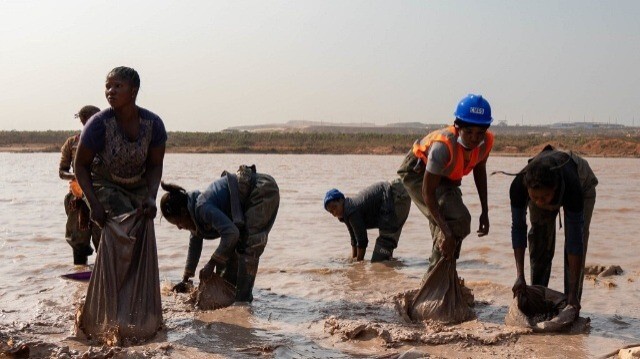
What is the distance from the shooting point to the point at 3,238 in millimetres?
9016

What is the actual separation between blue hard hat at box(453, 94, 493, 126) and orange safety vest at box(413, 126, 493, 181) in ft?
0.60

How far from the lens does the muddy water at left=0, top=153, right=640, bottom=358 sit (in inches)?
184

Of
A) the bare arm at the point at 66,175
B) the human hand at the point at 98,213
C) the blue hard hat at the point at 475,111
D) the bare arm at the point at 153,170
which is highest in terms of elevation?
the blue hard hat at the point at 475,111

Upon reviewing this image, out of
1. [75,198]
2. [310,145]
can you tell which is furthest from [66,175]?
[310,145]

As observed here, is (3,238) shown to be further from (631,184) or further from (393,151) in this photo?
(393,151)

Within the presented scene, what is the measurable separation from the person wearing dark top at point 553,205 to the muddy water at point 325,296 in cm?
44

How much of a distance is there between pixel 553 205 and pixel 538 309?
0.72 m

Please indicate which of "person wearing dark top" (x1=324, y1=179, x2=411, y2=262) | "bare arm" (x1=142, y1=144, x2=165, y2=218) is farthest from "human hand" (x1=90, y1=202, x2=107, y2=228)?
"person wearing dark top" (x1=324, y1=179, x2=411, y2=262)

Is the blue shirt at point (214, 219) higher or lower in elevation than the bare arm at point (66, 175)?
Answer: lower

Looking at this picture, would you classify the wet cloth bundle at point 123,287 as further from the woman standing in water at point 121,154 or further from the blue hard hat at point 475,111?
the blue hard hat at point 475,111

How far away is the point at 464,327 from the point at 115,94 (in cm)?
266

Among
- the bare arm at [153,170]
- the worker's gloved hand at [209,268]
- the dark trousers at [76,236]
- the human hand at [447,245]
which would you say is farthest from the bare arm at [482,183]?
the dark trousers at [76,236]

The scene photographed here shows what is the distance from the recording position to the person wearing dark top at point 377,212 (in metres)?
7.77

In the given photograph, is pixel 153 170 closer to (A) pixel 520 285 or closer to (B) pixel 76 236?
(A) pixel 520 285
